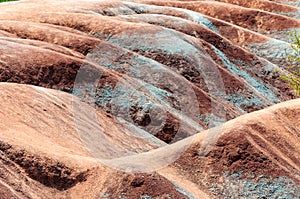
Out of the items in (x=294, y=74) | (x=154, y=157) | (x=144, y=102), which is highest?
(x=154, y=157)

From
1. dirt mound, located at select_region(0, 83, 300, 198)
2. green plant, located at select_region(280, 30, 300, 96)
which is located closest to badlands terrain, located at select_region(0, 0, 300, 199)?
dirt mound, located at select_region(0, 83, 300, 198)

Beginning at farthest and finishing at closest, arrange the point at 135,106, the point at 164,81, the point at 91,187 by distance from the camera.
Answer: the point at 164,81 < the point at 135,106 < the point at 91,187

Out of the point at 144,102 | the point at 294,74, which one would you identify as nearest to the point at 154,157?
the point at 144,102

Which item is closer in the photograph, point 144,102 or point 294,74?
point 144,102

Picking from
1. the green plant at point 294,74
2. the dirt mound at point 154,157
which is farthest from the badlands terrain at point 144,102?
the green plant at point 294,74

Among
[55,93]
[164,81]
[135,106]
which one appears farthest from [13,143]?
[164,81]

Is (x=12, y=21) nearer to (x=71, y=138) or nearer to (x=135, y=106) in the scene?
(x=135, y=106)

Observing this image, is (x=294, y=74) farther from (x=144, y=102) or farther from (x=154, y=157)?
(x=154, y=157)

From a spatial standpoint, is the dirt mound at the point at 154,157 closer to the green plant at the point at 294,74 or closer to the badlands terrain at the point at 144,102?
the badlands terrain at the point at 144,102
